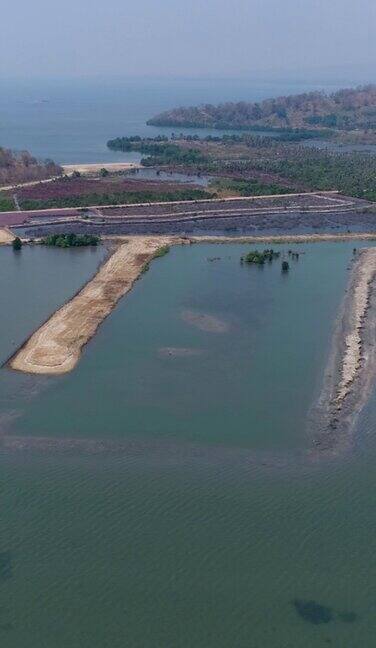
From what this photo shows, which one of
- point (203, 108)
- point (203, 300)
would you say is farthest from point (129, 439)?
point (203, 108)

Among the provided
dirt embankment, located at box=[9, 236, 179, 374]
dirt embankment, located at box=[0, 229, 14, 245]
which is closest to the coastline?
dirt embankment, located at box=[9, 236, 179, 374]

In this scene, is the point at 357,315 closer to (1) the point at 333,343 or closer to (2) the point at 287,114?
(1) the point at 333,343

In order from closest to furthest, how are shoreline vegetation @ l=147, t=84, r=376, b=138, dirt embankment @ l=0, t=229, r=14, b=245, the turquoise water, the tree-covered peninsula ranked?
1. the turquoise water
2. dirt embankment @ l=0, t=229, r=14, b=245
3. shoreline vegetation @ l=147, t=84, r=376, b=138
4. the tree-covered peninsula

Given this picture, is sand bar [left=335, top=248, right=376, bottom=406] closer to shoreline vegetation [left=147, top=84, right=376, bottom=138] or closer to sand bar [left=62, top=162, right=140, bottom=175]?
sand bar [left=62, top=162, right=140, bottom=175]

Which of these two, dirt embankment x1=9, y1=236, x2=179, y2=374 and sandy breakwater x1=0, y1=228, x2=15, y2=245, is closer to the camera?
dirt embankment x1=9, y1=236, x2=179, y2=374

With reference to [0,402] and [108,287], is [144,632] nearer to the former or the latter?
[0,402]

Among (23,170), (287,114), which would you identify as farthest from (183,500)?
(287,114)

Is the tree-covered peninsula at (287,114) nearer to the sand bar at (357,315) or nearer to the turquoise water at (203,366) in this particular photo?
the sand bar at (357,315)
